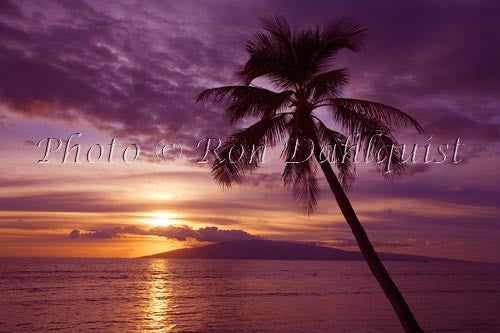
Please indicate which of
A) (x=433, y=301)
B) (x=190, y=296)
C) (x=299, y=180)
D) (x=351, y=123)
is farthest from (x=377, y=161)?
(x=190, y=296)

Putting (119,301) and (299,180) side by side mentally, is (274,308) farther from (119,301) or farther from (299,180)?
(299,180)

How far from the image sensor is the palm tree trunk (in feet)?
36.7

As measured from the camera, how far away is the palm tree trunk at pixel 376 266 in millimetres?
11195

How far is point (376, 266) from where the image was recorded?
11.5 meters

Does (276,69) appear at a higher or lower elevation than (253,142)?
higher

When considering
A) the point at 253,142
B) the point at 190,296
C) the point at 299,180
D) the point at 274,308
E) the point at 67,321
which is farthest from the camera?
the point at 190,296

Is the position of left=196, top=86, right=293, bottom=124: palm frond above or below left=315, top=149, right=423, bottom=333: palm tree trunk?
above

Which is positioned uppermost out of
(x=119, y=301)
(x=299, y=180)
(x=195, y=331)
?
(x=299, y=180)

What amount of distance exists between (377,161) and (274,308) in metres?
28.0

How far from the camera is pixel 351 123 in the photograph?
42.1 ft

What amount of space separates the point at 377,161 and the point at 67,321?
84.9 ft

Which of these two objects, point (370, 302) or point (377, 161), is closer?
point (377, 161)

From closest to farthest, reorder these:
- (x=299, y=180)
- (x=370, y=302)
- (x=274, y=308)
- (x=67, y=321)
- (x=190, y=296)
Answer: (x=299, y=180) → (x=67, y=321) → (x=274, y=308) → (x=370, y=302) → (x=190, y=296)

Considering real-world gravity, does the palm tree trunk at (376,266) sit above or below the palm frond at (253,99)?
below
